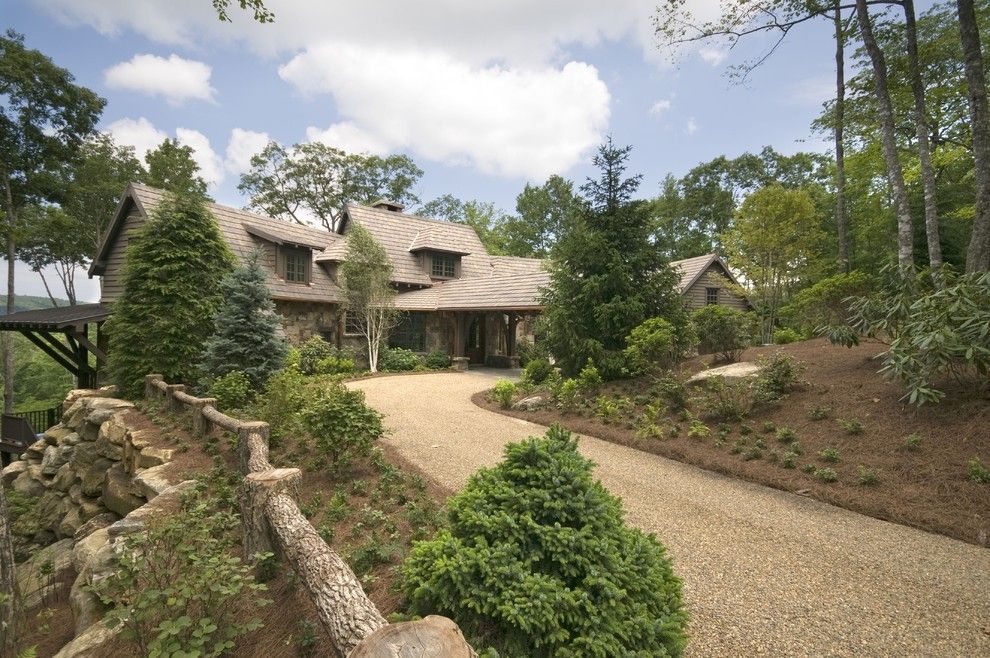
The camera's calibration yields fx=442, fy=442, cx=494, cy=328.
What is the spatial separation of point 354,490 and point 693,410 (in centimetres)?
616


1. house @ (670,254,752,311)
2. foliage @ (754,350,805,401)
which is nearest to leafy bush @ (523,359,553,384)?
foliage @ (754,350,805,401)

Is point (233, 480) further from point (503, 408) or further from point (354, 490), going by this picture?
point (503, 408)

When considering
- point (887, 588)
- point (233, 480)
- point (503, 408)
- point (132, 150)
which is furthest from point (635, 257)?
point (132, 150)

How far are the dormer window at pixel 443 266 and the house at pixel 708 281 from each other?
9904 mm

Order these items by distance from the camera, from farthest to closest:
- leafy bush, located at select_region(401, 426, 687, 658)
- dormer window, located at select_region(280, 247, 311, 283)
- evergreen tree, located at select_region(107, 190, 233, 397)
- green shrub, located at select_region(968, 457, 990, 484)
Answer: dormer window, located at select_region(280, 247, 311, 283)
evergreen tree, located at select_region(107, 190, 233, 397)
green shrub, located at select_region(968, 457, 990, 484)
leafy bush, located at select_region(401, 426, 687, 658)

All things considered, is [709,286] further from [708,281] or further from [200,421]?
[200,421]

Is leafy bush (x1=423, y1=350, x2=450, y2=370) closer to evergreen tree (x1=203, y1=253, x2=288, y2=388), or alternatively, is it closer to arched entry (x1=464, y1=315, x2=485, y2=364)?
arched entry (x1=464, y1=315, x2=485, y2=364)

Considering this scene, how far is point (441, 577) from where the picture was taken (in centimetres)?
239

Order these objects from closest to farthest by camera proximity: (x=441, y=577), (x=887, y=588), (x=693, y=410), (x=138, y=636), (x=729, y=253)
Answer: (x=441, y=577) → (x=138, y=636) → (x=887, y=588) → (x=693, y=410) → (x=729, y=253)

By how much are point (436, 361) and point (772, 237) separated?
13.5 m

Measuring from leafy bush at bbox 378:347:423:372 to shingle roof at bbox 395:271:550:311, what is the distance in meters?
1.86

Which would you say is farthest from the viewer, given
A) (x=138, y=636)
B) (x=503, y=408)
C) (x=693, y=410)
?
(x=503, y=408)

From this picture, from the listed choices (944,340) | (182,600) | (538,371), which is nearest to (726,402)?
(944,340)

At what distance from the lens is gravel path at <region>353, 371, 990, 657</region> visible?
2879 mm
